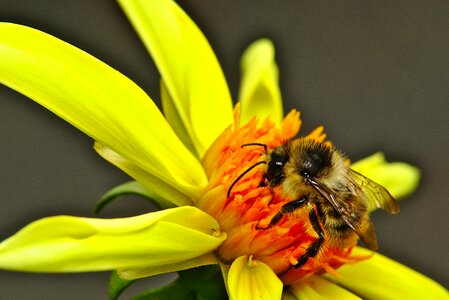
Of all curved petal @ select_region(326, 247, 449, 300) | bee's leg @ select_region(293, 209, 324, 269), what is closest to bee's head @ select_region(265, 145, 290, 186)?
bee's leg @ select_region(293, 209, 324, 269)

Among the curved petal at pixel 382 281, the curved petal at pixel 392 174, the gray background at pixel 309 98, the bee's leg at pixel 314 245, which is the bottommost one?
the gray background at pixel 309 98

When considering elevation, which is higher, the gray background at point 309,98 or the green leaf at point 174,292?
the green leaf at point 174,292

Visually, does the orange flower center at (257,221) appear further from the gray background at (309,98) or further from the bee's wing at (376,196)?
the gray background at (309,98)

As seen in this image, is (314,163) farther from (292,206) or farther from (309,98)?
(309,98)

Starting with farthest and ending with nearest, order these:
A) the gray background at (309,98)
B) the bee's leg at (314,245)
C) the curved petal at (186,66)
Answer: the gray background at (309,98)
the curved petal at (186,66)
the bee's leg at (314,245)

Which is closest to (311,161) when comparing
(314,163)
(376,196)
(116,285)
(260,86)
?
(314,163)

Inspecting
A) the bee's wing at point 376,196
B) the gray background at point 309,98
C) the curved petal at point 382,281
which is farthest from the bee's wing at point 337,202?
the gray background at point 309,98
